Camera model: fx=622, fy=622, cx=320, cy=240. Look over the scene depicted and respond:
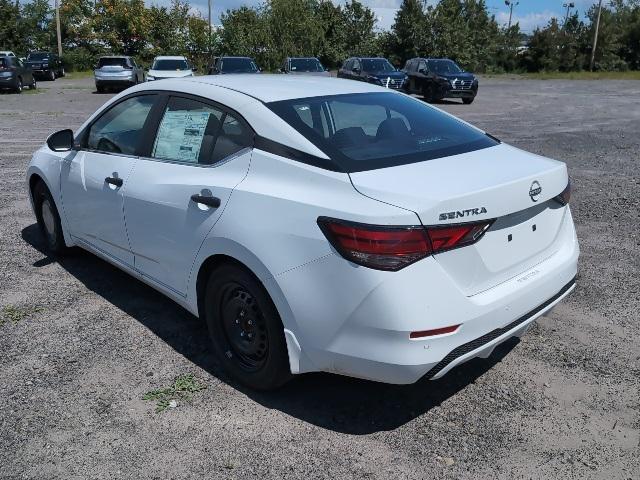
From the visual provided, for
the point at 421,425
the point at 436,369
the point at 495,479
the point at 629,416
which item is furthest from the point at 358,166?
the point at 629,416

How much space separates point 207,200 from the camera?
11.0ft

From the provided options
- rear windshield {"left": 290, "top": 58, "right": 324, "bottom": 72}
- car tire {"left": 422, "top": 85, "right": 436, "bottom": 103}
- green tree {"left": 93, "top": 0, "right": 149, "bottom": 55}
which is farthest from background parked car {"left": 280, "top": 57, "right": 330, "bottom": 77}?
green tree {"left": 93, "top": 0, "right": 149, "bottom": 55}

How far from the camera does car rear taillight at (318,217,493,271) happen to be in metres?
2.66

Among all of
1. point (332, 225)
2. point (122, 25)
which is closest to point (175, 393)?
point (332, 225)

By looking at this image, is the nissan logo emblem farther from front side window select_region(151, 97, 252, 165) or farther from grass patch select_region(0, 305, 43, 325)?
grass patch select_region(0, 305, 43, 325)

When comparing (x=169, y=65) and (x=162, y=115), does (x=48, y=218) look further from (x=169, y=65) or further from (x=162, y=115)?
(x=169, y=65)

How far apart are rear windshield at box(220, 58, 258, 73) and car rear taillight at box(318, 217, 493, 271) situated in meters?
23.6

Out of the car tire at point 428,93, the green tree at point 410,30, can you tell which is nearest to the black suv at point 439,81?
the car tire at point 428,93

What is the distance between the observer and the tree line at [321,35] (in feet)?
161

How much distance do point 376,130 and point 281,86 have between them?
68 cm

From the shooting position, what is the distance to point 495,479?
2744mm

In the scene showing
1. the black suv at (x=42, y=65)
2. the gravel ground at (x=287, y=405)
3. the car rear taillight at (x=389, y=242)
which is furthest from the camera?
the black suv at (x=42, y=65)

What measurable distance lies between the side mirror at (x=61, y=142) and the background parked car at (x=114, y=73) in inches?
1009

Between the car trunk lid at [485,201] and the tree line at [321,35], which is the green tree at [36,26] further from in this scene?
the car trunk lid at [485,201]
